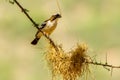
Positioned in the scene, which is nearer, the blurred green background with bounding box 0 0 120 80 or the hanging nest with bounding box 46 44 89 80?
the hanging nest with bounding box 46 44 89 80

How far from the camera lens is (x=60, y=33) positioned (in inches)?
693

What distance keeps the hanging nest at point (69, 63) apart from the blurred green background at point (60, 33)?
8636 millimetres

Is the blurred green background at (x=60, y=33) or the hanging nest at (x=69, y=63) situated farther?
the blurred green background at (x=60, y=33)

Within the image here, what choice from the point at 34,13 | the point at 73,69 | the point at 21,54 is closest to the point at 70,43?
the point at 21,54

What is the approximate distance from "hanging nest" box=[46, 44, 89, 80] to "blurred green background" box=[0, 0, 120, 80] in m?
8.64

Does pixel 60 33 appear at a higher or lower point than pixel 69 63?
lower

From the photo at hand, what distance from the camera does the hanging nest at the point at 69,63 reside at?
529cm

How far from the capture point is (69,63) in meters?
5.34

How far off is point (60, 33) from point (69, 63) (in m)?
12.3

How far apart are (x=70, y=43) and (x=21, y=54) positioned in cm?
104

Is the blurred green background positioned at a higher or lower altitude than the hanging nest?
lower

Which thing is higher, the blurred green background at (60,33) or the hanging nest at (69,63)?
the hanging nest at (69,63)

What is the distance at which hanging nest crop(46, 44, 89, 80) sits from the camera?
208 inches

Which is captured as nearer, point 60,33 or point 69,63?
point 69,63
